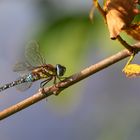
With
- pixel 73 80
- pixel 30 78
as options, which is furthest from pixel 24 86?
pixel 73 80

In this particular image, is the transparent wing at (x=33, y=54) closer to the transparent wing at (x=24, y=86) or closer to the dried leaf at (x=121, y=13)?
the transparent wing at (x=24, y=86)

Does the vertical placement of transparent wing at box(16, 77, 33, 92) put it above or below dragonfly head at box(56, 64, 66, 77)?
above

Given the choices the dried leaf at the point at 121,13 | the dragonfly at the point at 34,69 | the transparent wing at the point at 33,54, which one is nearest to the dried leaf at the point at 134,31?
the dried leaf at the point at 121,13

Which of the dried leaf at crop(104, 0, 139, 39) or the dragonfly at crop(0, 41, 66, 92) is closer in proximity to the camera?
the dried leaf at crop(104, 0, 139, 39)

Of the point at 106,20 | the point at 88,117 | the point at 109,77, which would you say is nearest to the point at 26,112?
the point at 88,117

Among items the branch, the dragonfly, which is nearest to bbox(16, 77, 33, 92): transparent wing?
the dragonfly

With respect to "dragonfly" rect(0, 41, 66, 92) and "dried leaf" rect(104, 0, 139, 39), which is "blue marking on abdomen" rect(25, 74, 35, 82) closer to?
"dragonfly" rect(0, 41, 66, 92)

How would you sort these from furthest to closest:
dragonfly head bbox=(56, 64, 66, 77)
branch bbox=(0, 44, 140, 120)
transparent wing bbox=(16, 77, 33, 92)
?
1. transparent wing bbox=(16, 77, 33, 92)
2. dragonfly head bbox=(56, 64, 66, 77)
3. branch bbox=(0, 44, 140, 120)

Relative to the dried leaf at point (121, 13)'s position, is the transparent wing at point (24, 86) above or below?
above
